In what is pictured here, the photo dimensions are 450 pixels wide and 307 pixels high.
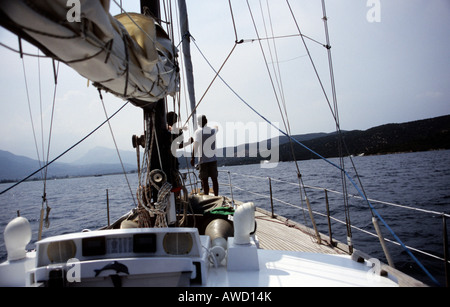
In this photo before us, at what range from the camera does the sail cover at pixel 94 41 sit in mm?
1222

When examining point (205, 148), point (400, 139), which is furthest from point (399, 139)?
point (205, 148)

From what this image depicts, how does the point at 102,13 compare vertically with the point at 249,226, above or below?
above

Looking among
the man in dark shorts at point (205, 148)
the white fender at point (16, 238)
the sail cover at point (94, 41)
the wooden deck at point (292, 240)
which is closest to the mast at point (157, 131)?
the sail cover at point (94, 41)

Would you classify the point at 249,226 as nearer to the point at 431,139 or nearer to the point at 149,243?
the point at 149,243

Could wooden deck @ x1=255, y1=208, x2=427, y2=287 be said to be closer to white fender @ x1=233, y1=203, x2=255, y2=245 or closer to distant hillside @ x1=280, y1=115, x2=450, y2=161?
white fender @ x1=233, y1=203, x2=255, y2=245

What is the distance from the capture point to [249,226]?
2.33 meters

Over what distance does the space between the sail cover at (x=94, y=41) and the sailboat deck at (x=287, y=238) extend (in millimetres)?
2609

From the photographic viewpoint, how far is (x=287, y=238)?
4.05 meters

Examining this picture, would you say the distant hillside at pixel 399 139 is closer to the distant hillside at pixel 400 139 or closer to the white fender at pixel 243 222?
the distant hillside at pixel 400 139

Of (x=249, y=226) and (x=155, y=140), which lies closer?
(x=249, y=226)

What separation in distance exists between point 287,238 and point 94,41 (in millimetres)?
3619

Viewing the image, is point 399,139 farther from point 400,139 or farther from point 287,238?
point 287,238

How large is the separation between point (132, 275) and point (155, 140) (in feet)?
5.16

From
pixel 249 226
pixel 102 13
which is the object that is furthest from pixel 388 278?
pixel 102 13
